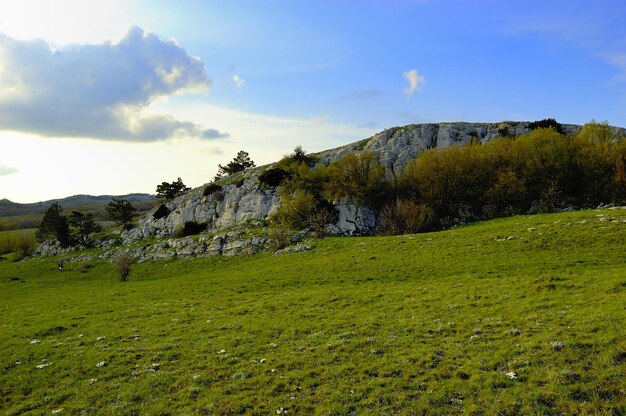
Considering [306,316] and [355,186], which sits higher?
[355,186]

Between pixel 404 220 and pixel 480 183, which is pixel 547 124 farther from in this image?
pixel 404 220

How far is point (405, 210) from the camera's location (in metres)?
60.3

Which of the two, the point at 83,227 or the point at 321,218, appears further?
the point at 83,227

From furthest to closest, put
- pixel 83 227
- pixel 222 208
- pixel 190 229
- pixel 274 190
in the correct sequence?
pixel 222 208, pixel 83 227, pixel 274 190, pixel 190 229

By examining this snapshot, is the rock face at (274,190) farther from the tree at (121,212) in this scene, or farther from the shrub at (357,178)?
the shrub at (357,178)

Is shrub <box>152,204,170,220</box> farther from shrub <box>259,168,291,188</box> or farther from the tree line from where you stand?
the tree line

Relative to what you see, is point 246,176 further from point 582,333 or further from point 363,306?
point 582,333

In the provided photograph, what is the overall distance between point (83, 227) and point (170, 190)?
25612mm

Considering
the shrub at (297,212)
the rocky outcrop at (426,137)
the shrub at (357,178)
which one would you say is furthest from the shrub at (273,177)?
the shrub at (357,178)

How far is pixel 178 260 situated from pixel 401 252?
3612 centimetres

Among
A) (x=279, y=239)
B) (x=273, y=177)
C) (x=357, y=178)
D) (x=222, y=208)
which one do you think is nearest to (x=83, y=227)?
(x=222, y=208)

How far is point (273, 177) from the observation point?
85.1 meters

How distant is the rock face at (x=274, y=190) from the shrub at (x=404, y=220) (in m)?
18.9

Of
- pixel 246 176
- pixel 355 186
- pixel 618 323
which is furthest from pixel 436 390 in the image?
pixel 246 176
